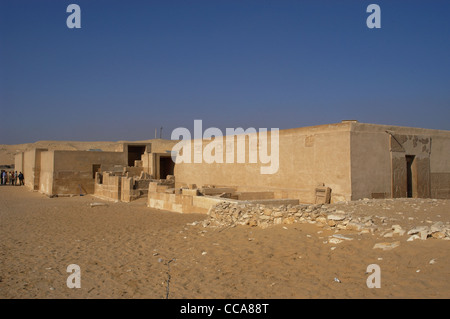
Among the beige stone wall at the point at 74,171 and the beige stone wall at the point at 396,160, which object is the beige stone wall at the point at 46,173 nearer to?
the beige stone wall at the point at 74,171

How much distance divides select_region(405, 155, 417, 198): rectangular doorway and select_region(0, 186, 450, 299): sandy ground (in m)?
4.17

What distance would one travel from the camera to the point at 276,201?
10.1 m

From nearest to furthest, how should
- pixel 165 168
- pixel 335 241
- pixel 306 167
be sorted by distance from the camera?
1. pixel 335 241
2. pixel 306 167
3. pixel 165 168

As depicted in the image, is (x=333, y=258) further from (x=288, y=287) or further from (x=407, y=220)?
(x=407, y=220)

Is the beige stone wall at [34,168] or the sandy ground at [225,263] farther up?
the beige stone wall at [34,168]

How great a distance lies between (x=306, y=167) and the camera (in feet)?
44.2

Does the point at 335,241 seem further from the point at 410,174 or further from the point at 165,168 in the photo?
the point at 165,168

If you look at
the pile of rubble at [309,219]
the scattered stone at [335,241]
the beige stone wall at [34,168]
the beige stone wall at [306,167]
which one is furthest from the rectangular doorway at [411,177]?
the beige stone wall at [34,168]

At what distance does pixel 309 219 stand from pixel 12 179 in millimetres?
30889

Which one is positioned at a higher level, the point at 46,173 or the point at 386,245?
the point at 46,173

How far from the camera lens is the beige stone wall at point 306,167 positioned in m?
12.2

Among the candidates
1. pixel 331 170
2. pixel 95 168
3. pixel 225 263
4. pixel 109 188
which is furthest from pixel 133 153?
pixel 225 263

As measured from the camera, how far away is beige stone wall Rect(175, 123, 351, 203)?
12.2 meters

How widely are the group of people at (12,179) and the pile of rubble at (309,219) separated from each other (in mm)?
26798
